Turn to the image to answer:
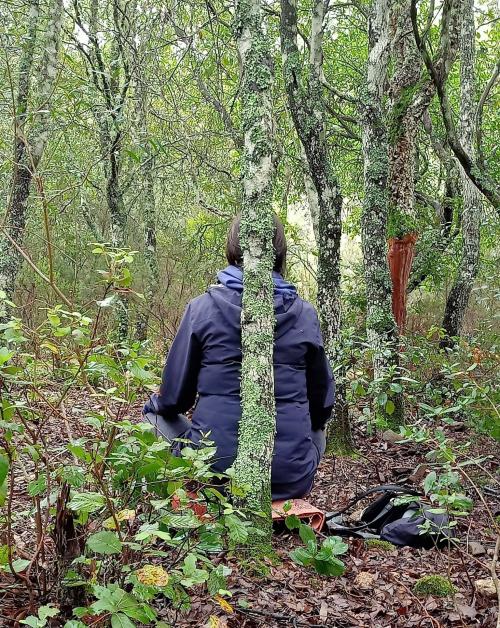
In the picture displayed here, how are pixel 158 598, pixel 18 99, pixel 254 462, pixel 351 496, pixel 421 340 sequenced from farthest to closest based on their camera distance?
pixel 421 340, pixel 18 99, pixel 351 496, pixel 254 462, pixel 158 598

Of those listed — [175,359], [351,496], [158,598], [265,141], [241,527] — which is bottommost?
[351,496]

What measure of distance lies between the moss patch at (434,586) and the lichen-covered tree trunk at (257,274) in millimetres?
710

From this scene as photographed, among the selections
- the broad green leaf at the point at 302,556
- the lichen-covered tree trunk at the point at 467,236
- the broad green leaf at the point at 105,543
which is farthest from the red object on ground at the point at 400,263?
the broad green leaf at the point at 105,543

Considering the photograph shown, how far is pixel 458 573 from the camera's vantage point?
10.5ft

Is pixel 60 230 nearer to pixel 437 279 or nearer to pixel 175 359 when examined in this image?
pixel 437 279

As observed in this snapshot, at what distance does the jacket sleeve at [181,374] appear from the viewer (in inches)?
134

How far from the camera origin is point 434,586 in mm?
2953

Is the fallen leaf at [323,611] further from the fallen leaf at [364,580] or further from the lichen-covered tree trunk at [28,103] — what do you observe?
the lichen-covered tree trunk at [28,103]

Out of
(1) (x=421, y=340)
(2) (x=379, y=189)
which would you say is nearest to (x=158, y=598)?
(2) (x=379, y=189)

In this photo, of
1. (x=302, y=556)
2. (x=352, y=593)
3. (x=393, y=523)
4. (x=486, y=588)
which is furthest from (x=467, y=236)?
(x=302, y=556)

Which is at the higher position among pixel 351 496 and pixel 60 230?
pixel 60 230

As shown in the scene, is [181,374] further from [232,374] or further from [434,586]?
[434,586]

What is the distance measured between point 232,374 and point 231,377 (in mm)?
17

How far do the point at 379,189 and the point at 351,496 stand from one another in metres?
2.59
